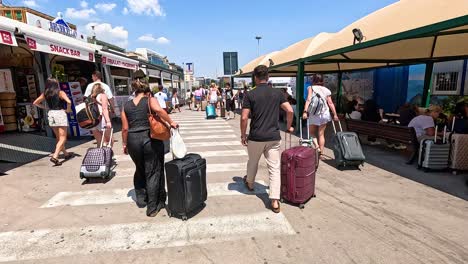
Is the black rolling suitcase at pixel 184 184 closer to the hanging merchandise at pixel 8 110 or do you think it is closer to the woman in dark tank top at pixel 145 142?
the woman in dark tank top at pixel 145 142

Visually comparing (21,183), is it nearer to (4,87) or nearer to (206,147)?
(206,147)

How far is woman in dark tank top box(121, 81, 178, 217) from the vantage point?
3352mm

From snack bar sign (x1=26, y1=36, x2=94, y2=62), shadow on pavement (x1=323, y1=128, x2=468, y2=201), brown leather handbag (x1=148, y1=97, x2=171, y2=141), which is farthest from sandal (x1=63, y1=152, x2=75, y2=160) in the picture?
shadow on pavement (x1=323, y1=128, x2=468, y2=201)

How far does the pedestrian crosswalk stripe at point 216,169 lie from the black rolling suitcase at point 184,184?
1.94 metres

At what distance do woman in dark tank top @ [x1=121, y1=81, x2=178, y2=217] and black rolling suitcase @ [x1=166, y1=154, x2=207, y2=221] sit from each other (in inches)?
11.5

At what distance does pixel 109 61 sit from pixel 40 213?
7.77 metres

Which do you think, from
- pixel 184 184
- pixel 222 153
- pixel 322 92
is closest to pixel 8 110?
pixel 222 153

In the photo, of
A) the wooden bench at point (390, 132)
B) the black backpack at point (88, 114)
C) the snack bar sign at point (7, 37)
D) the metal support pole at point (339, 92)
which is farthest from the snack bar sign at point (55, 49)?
the metal support pole at point (339, 92)

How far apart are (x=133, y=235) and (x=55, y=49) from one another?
6140 mm

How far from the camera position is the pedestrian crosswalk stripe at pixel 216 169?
5234mm

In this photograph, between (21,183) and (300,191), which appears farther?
(21,183)

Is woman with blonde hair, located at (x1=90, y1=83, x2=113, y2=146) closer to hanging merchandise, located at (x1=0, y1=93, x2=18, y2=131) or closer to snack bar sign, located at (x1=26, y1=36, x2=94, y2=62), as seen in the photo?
snack bar sign, located at (x1=26, y1=36, x2=94, y2=62)

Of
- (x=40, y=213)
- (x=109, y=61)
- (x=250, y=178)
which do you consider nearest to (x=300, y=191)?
(x=250, y=178)

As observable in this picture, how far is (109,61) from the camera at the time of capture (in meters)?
10.1
